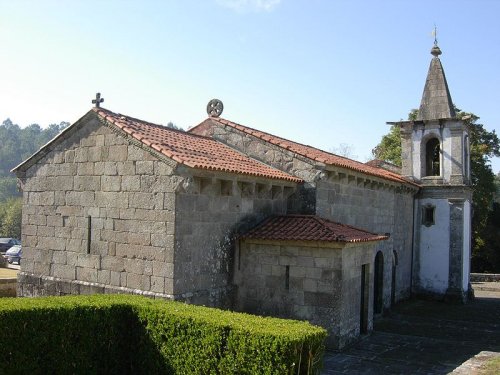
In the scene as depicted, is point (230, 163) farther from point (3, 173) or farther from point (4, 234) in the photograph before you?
point (3, 173)

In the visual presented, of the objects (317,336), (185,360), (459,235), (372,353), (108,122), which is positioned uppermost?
(108,122)

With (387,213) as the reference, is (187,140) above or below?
above

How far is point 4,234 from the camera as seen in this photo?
53594mm

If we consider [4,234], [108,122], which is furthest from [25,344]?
[4,234]

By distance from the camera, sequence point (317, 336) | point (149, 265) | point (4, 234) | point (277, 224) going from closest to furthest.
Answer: point (317, 336)
point (149, 265)
point (277, 224)
point (4, 234)

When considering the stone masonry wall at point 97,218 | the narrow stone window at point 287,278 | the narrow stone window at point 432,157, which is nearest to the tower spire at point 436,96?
the narrow stone window at point 432,157

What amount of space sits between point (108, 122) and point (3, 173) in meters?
119

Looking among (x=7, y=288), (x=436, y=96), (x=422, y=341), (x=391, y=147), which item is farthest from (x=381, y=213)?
(x=391, y=147)

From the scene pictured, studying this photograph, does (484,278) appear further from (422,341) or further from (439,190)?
(422,341)

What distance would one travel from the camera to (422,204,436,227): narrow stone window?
21.4m

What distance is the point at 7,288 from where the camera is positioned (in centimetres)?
1792

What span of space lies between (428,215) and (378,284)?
5.69 m

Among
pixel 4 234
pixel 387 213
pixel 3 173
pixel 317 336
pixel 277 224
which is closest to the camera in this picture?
pixel 317 336

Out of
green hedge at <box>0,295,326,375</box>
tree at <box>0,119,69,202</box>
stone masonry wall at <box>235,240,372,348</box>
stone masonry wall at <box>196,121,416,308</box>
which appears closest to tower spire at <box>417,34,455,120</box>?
stone masonry wall at <box>196,121,416,308</box>
